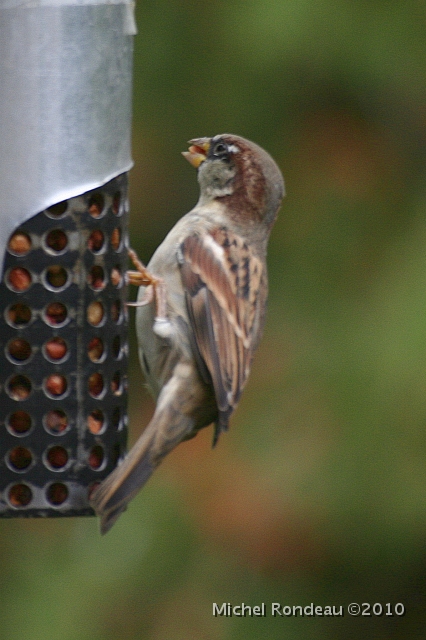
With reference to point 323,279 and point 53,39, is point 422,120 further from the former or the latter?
point 53,39

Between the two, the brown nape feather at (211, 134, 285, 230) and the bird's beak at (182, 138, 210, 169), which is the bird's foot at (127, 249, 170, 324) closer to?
the brown nape feather at (211, 134, 285, 230)

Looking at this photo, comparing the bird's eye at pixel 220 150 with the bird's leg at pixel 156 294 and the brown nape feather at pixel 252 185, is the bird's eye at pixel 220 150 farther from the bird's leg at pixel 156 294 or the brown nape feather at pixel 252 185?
the bird's leg at pixel 156 294

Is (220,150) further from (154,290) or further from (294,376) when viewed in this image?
(294,376)

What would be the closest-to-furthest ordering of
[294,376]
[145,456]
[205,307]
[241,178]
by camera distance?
1. [145,456]
2. [205,307]
3. [241,178]
4. [294,376]

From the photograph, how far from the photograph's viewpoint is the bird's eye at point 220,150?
12.1 ft

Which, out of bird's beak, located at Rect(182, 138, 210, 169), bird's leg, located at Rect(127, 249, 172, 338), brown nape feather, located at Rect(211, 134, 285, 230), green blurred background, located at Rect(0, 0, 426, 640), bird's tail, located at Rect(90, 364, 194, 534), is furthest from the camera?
green blurred background, located at Rect(0, 0, 426, 640)

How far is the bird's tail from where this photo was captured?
296 centimetres

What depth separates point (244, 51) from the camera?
4.78 m

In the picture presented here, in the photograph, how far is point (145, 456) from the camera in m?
3.06

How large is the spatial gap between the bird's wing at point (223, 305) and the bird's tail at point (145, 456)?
10 cm

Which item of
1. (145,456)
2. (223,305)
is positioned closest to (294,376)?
(223,305)

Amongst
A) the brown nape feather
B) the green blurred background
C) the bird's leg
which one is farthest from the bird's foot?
the green blurred background

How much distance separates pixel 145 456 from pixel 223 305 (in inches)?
20.9

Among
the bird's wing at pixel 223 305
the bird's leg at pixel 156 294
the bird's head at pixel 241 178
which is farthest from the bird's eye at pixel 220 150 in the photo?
the bird's leg at pixel 156 294
